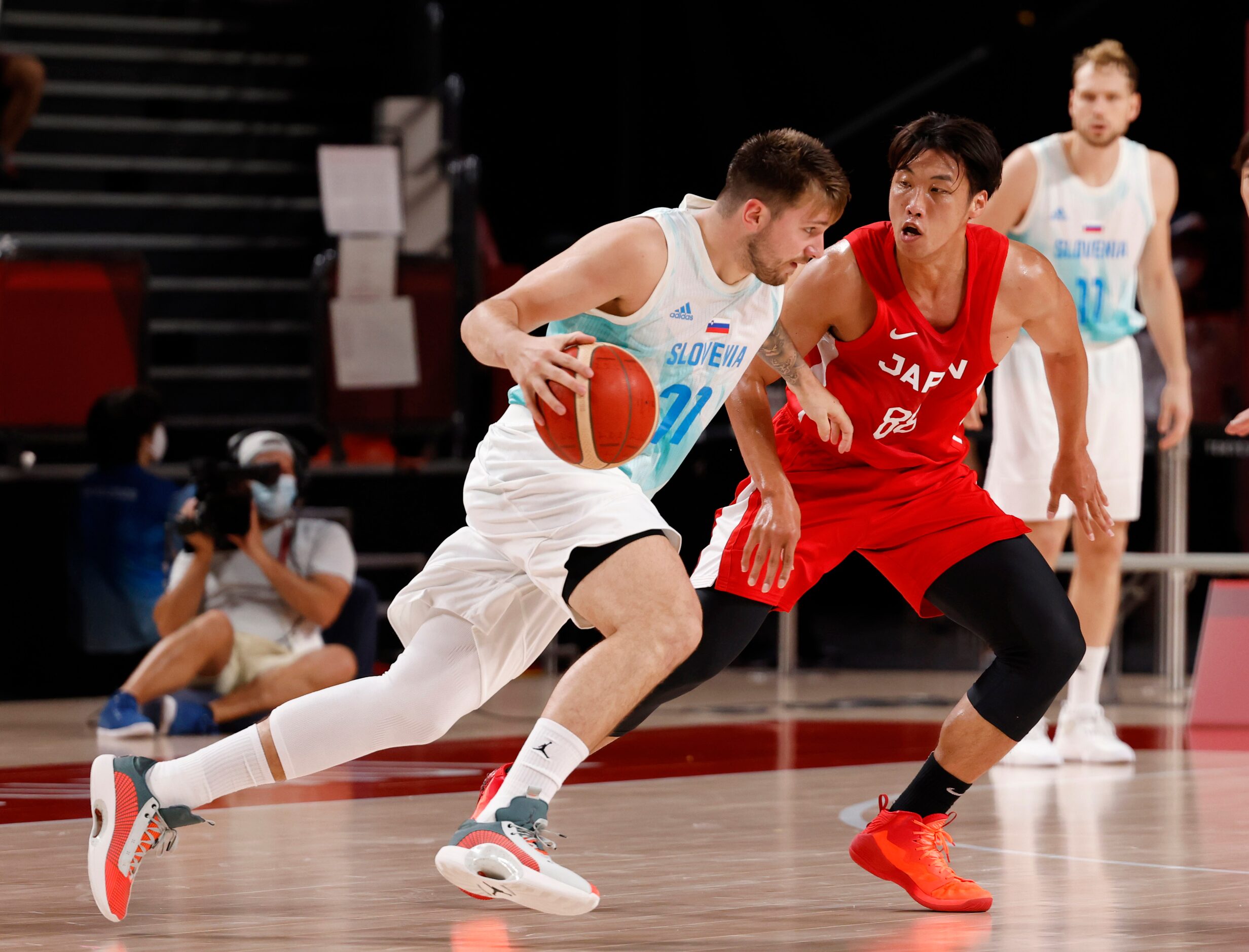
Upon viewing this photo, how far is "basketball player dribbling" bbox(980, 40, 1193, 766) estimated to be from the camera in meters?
5.95

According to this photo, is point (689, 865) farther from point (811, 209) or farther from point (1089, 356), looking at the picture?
point (1089, 356)

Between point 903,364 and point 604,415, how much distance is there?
2.78 ft

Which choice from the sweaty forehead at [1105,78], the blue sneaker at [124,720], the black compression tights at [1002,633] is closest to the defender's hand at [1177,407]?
the sweaty forehead at [1105,78]

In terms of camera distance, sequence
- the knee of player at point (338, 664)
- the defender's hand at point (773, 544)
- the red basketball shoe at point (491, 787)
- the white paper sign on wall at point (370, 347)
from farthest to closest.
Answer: the white paper sign on wall at point (370, 347), the knee of player at point (338, 664), the defender's hand at point (773, 544), the red basketball shoe at point (491, 787)

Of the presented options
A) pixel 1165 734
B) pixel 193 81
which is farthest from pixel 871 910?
pixel 193 81

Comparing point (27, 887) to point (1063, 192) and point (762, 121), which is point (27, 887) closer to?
point (1063, 192)

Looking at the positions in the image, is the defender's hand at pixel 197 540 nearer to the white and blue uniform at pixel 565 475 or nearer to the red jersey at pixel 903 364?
the white and blue uniform at pixel 565 475

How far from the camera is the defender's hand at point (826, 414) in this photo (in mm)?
3572

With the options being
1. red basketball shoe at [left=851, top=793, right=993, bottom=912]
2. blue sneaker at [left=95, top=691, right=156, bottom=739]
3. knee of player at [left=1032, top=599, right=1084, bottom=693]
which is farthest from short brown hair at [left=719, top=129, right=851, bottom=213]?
blue sneaker at [left=95, top=691, right=156, bottom=739]

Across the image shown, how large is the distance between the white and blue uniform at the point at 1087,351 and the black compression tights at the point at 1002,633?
228cm

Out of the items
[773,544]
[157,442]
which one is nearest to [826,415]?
[773,544]

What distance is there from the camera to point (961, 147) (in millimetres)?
3764

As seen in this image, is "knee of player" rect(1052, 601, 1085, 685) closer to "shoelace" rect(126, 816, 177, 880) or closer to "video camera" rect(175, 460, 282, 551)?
"shoelace" rect(126, 816, 177, 880)

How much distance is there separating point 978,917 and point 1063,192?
311 cm
